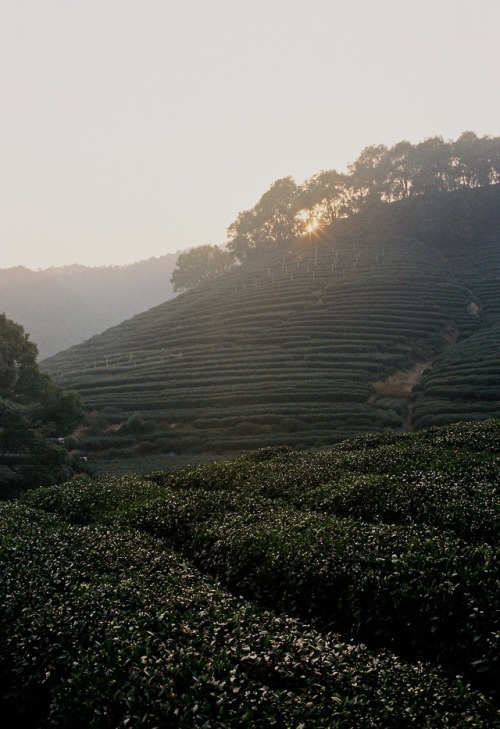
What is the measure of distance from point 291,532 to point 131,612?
15.5 feet

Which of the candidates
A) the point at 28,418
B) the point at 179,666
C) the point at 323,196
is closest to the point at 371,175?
the point at 323,196

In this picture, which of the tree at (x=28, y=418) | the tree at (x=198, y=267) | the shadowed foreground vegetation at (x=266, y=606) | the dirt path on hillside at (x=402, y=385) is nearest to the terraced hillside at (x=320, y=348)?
the dirt path on hillside at (x=402, y=385)

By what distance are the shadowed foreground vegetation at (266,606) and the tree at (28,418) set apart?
14268 mm

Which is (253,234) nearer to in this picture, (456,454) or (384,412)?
(384,412)

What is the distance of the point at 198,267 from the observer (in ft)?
413

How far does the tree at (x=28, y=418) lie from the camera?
33250 mm

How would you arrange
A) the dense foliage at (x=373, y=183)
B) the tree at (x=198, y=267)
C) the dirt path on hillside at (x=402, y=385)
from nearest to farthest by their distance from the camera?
the dirt path on hillside at (x=402, y=385) → the dense foliage at (x=373, y=183) → the tree at (x=198, y=267)

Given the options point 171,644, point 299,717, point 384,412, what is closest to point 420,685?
point 299,717

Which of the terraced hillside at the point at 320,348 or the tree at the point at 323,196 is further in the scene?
the tree at the point at 323,196

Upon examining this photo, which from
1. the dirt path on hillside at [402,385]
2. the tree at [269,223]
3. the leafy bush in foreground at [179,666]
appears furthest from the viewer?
the tree at [269,223]

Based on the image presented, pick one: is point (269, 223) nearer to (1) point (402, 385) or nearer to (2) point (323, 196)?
(2) point (323, 196)

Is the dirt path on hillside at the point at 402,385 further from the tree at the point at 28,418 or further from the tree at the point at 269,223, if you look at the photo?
the tree at the point at 269,223

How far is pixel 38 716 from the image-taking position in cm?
1042

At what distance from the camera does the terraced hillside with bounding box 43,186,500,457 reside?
146 ft
